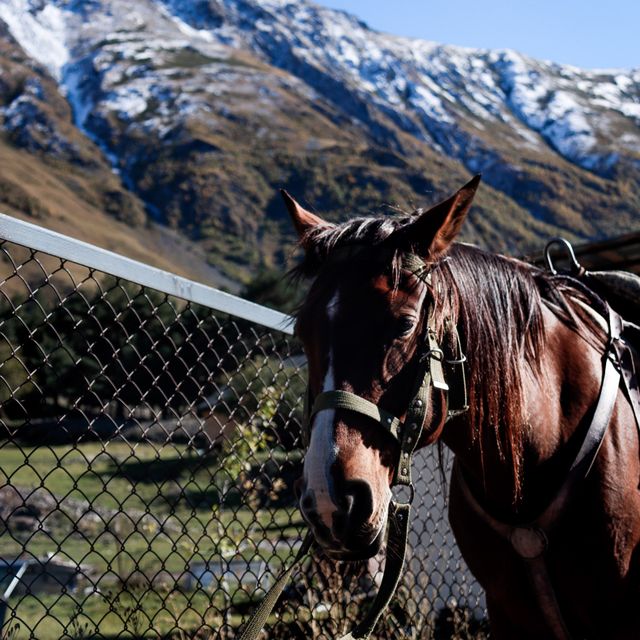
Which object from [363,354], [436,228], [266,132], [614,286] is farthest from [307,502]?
[266,132]

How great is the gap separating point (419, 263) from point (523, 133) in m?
178

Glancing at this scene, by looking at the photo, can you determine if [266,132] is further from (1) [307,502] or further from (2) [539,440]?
(1) [307,502]

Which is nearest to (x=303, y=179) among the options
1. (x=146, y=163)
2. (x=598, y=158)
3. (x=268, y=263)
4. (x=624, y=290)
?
(x=268, y=263)

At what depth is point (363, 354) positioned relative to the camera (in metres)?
1.65

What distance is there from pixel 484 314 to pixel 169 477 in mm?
1529

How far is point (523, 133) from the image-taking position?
164500mm

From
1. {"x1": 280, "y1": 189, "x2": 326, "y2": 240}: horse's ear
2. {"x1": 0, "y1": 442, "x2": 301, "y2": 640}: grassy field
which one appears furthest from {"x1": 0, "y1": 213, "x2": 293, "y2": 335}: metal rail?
{"x1": 0, "y1": 442, "x2": 301, "y2": 640}: grassy field

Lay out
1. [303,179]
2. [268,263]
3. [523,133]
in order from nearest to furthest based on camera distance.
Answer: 1. [268,263]
2. [303,179]
3. [523,133]

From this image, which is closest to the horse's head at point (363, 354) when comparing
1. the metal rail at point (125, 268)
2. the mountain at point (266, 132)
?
the metal rail at point (125, 268)

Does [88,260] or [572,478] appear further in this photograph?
[88,260]

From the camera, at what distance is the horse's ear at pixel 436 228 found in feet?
5.95

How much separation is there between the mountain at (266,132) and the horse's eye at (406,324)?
311 feet

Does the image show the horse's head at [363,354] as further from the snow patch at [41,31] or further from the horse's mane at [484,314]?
the snow patch at [41,31]

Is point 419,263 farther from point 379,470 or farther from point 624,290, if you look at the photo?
point 624,290
